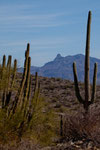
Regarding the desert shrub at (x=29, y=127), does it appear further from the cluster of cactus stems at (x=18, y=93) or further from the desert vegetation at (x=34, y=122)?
the cluster of cactus stems at (x=18, y=93)

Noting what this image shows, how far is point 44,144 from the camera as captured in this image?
432 inches

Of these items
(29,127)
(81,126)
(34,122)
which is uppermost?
(34,122)

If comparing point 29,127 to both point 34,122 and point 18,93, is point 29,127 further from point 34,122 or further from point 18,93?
point 18,93

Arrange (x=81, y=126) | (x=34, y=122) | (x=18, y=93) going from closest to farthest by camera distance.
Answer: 1. (x=34, y=122)
2. (x=18, y=93)
3. (x=81, y=126)

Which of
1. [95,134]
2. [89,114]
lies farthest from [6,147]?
[89,114]

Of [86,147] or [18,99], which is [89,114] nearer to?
[86,147]

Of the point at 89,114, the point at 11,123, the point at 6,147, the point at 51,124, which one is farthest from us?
the point at 89,114

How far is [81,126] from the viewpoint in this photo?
43.1 ft

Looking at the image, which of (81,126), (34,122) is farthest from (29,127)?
(81,126)

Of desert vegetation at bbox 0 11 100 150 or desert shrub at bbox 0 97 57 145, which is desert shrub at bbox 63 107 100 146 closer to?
desert vegetation at bbox 0 11 100 150

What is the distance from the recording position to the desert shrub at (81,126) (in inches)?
508

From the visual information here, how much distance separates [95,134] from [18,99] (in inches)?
120

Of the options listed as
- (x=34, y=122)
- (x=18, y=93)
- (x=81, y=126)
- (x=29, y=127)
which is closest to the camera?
(x=29, y=127)

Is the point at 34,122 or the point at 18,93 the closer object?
the point at 34,122
